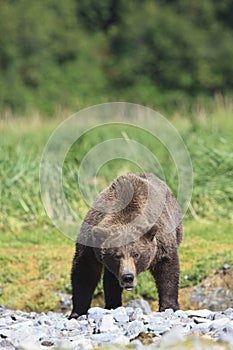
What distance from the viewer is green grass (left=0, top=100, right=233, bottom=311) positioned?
31.1 ft

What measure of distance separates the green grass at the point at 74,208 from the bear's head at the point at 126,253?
2.53m

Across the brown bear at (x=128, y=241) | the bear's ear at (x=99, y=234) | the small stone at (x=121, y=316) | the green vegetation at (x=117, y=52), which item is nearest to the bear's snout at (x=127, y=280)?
the brown bear at (x=128, y=241)

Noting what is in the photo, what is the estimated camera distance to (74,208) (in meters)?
11.8

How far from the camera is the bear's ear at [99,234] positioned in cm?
673

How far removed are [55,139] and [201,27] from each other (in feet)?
81.3

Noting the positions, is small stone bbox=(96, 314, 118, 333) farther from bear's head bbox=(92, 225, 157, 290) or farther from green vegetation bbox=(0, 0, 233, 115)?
green vegetation bbox=(0, 0, 233, 115)

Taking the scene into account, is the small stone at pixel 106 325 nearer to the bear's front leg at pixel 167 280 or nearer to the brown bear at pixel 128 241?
the brown bear at pixel 128 241

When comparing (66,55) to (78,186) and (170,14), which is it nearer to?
(170,14)

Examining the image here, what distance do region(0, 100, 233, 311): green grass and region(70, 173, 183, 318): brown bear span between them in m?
1.92

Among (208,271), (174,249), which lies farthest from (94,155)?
(174,249)

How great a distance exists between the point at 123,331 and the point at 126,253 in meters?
0.64

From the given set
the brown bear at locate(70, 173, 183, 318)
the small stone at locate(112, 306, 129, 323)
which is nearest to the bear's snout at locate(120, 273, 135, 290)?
the brown bear at locate(70, 173, 183, 318)

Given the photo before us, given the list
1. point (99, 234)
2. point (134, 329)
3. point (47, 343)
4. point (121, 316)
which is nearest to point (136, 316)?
point (121, 316)

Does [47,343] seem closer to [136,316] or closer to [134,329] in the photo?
[134,329]
